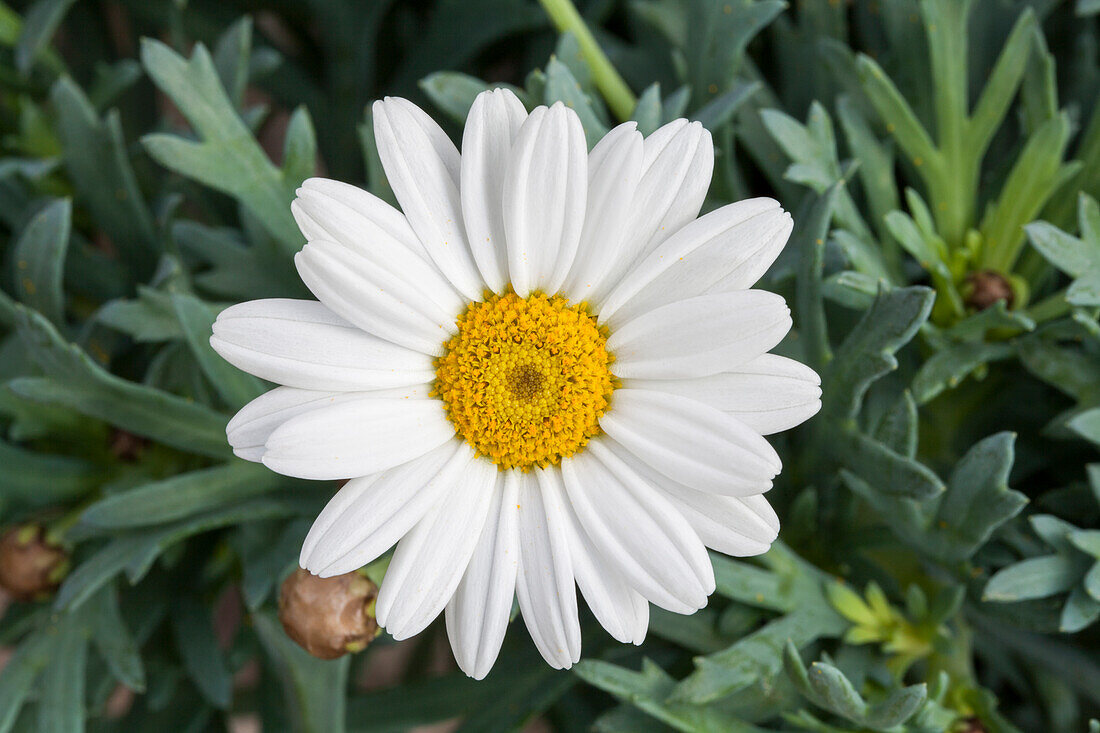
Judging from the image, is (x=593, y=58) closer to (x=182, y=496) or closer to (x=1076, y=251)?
(x=1076, y=251)

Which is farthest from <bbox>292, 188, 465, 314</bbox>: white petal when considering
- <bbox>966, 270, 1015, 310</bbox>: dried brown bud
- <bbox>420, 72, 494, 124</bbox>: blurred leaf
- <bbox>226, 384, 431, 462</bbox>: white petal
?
<bbox>966, 270, 1015, 310</bbox>: dried brown bud

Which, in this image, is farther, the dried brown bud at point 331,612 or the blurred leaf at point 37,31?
the blurred leaf at point 37,31

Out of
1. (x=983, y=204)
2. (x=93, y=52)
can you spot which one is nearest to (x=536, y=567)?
(x=983, y=204)

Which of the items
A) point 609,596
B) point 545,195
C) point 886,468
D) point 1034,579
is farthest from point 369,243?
point 1034,579

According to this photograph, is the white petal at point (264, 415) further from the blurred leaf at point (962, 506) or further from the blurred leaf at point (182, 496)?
the blurred leaf at point (962, 506)

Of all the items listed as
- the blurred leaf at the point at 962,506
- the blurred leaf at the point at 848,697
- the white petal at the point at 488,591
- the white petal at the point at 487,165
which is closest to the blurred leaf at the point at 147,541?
the white petal at the point at 488,591

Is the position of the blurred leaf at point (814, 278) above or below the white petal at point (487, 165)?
below
